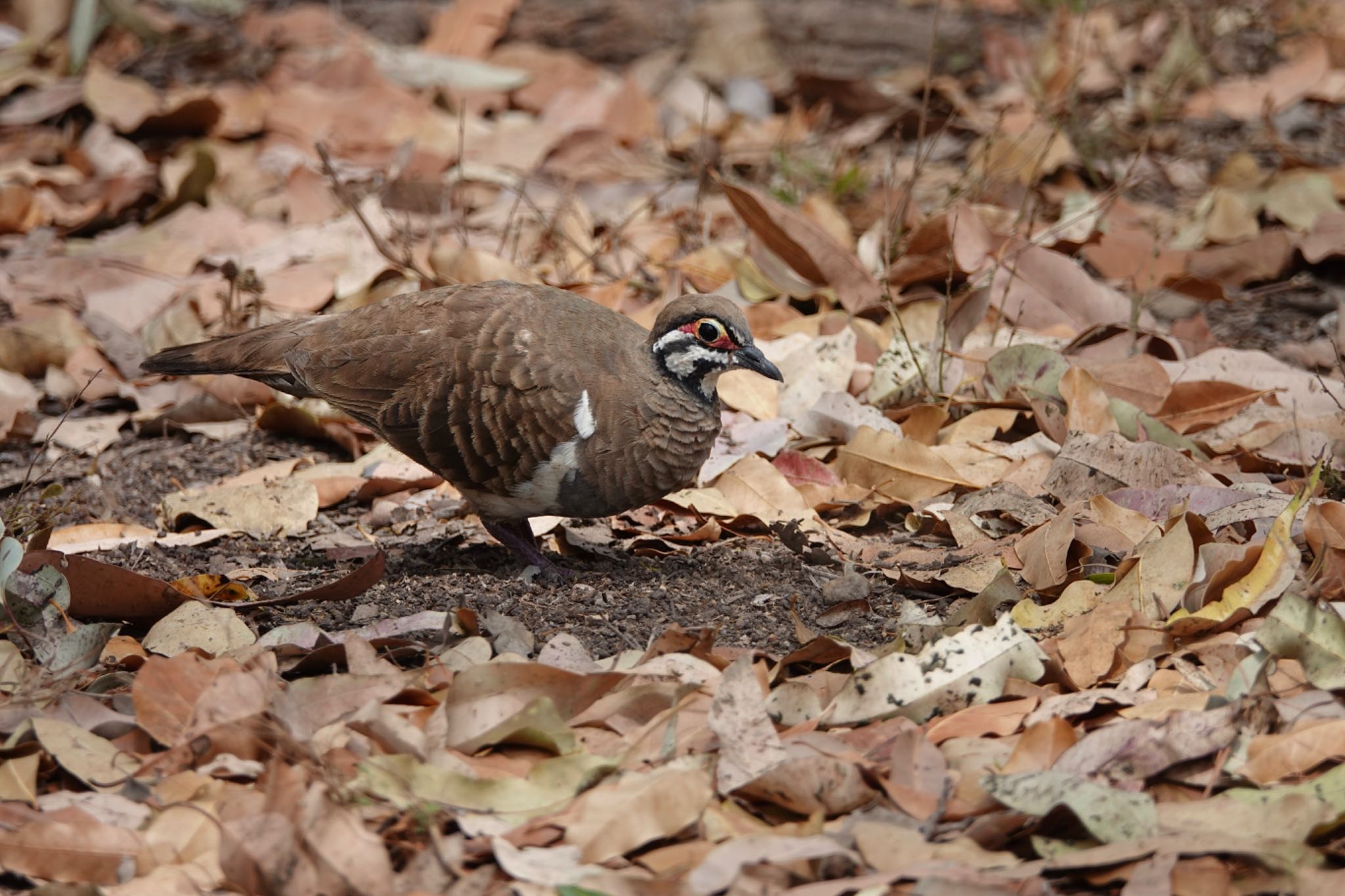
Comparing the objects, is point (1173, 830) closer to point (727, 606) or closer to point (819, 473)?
point (727, 606)

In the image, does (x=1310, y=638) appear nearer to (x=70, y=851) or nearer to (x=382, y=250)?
(x=70, y=851)

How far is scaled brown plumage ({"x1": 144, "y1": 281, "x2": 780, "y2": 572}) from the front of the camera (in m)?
4.24

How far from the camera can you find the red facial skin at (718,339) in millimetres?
4289

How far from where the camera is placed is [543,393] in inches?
167

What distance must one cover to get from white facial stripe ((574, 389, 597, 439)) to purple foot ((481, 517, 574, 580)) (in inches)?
16.3

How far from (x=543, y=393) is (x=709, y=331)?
0.52 m

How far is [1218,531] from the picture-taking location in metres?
3.87

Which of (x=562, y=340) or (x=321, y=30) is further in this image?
(x=321, y=30)

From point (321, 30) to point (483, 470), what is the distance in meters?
4.97

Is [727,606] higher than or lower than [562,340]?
lower

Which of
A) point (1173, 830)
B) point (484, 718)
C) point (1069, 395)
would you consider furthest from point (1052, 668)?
point (1069, 395)

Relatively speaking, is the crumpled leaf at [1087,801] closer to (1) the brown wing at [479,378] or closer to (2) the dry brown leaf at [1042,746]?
(2) the dry brown leaf at [1042,746]

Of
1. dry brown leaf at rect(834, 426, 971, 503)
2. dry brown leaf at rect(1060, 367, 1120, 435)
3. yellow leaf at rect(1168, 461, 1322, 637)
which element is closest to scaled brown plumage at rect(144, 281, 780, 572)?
dry brown leaf at rect(834, 426, 971, 503)

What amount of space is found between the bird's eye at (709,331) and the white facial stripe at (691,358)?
0.02 metres
